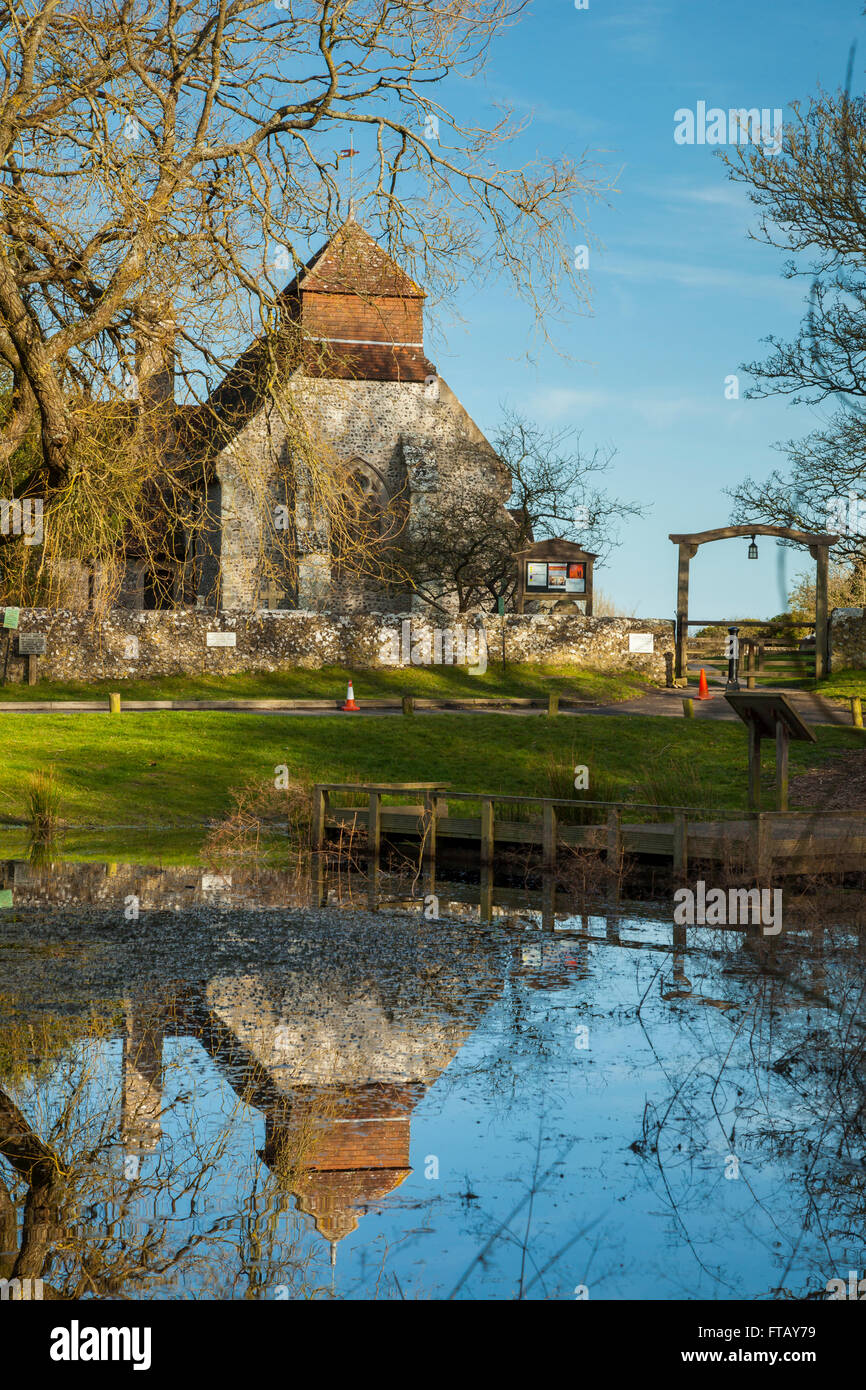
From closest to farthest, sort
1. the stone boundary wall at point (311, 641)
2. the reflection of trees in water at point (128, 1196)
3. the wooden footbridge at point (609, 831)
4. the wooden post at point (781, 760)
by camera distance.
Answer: the reflection of trees in water at point (128, 1196) → the wooden footbridge at point (609, 831) → the wooden post at point (781, 760) → the stone boundary wall at point (311, 641)

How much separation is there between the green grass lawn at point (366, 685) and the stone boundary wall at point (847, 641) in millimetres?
4630

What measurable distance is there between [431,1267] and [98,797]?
17349mm

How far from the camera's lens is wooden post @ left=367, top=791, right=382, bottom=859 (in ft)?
57.2

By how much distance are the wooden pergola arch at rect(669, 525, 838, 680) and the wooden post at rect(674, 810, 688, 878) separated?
57.1ft

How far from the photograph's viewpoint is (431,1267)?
16.4 ft

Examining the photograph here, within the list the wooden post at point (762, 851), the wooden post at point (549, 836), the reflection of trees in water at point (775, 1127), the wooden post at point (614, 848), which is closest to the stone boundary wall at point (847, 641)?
the wooden post at point (549, 836)

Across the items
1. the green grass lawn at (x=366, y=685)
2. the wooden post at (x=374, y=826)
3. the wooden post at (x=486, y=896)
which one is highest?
the green grass lawn at (x=366, y=685)

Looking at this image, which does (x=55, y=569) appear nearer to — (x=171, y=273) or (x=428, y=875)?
(x=171, y=273)

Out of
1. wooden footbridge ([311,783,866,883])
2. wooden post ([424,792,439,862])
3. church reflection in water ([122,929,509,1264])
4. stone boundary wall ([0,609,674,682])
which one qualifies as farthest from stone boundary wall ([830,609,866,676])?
church reflection in water ([122,929,509,1264])

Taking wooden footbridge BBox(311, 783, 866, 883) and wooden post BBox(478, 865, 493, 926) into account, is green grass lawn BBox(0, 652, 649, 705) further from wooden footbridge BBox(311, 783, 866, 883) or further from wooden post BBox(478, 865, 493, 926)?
wooden post BBox(478, 865, 493, 926)

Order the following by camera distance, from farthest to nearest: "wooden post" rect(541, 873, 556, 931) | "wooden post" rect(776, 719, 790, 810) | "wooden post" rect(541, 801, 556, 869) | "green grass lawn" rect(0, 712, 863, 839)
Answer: "green grass lawn" rect(0, 712, 863, 839) → "wooden post" rect(541, 801, 556, 869) → "wooden post" rect(776, 719, 790, 810) → "wooden post" rect(541, 873, 556, 931)

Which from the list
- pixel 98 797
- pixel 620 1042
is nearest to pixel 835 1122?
pixel 620 1042

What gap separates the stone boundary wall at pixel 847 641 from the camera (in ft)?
107

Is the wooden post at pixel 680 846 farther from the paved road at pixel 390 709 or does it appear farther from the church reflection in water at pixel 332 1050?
the paved road at pixel 390 709
